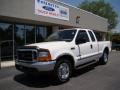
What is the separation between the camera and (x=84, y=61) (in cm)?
866

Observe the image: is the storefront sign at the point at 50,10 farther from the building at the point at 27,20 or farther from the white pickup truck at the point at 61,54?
the white pickup truck at the point at 61,54

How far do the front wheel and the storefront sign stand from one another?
25.7 feet

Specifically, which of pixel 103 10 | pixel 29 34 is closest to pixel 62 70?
pixel 29 34

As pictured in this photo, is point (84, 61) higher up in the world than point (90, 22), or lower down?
lower down

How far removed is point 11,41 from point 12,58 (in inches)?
49.9

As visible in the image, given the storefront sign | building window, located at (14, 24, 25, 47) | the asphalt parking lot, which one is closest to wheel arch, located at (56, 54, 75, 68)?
the asphalt parking lot

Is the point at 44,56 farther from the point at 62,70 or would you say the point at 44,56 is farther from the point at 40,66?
the point at 62,70

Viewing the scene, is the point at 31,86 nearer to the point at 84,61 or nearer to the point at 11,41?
the point at 84,61

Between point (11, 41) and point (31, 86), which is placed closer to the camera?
point (31, 86)

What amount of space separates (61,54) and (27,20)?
7704 millimetres

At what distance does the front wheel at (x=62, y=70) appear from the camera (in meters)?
7.11

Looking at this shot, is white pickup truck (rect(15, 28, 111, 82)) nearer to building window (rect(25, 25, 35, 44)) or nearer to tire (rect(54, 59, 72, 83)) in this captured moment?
tire (rect(54, 59, 72, 83))

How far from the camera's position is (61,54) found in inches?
284

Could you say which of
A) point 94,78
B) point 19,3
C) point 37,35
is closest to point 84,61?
point 94,78
